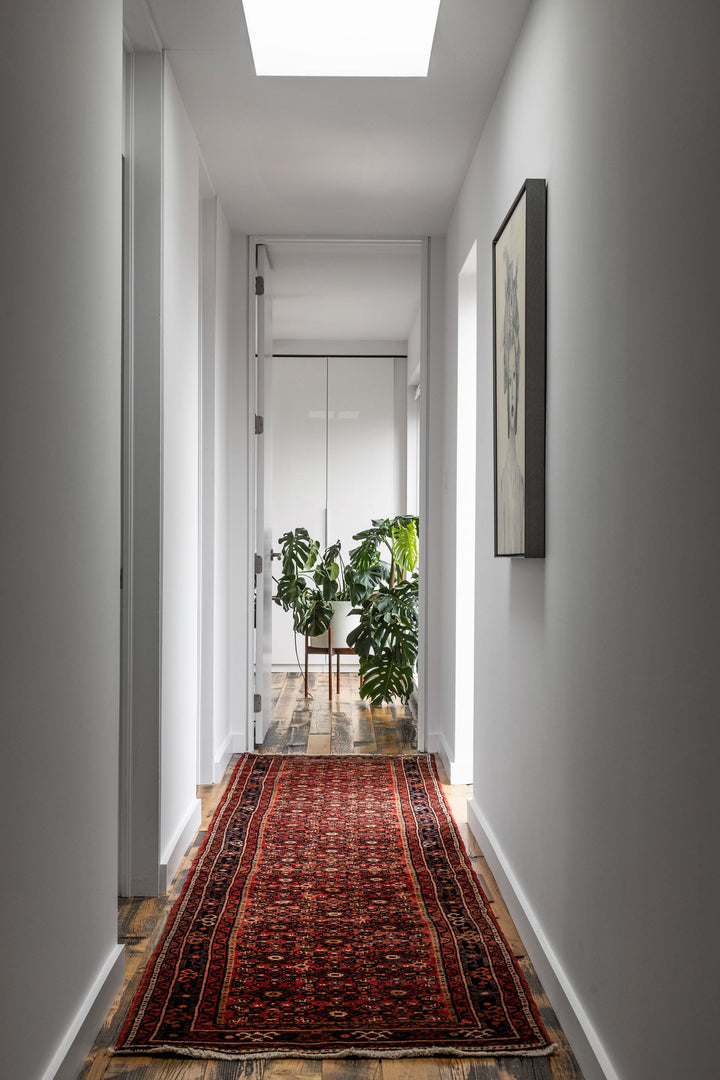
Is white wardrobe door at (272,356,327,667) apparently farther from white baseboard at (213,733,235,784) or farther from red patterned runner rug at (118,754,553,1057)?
red patterned runner rug at (118,754,553,1057)

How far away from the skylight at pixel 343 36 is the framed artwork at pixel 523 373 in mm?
786

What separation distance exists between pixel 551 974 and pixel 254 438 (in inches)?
124

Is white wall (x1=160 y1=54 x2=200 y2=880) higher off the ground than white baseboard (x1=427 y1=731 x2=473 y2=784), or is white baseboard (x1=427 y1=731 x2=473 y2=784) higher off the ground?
white wall (x1=160 y1=54 x2=200 y2=880)

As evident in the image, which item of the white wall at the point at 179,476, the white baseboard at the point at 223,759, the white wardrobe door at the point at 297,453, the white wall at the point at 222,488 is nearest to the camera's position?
the white wall at the point at 179,476

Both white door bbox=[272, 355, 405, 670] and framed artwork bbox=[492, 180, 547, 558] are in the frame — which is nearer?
framed artwork bbox=[492, 180, 547, 558]

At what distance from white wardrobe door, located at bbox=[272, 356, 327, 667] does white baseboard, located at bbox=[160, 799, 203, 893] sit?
3975 millimetres

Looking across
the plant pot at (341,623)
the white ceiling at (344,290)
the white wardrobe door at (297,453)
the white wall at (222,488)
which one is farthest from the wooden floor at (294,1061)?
the white wardrobe door at (297,453)

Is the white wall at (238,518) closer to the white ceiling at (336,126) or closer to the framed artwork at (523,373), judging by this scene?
the white ceiling at (336,126)

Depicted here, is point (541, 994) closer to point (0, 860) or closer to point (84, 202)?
point (0, 860)

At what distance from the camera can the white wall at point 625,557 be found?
130 cm

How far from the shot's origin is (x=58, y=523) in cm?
172

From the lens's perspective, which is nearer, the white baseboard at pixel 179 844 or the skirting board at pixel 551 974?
the skirting board at pixel 551 974

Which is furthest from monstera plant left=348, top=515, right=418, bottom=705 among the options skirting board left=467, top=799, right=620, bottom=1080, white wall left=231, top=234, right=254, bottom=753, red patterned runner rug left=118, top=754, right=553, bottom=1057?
skirting board left=467, top=799, right=620, bottom=1080

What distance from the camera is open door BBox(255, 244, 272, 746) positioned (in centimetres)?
480
